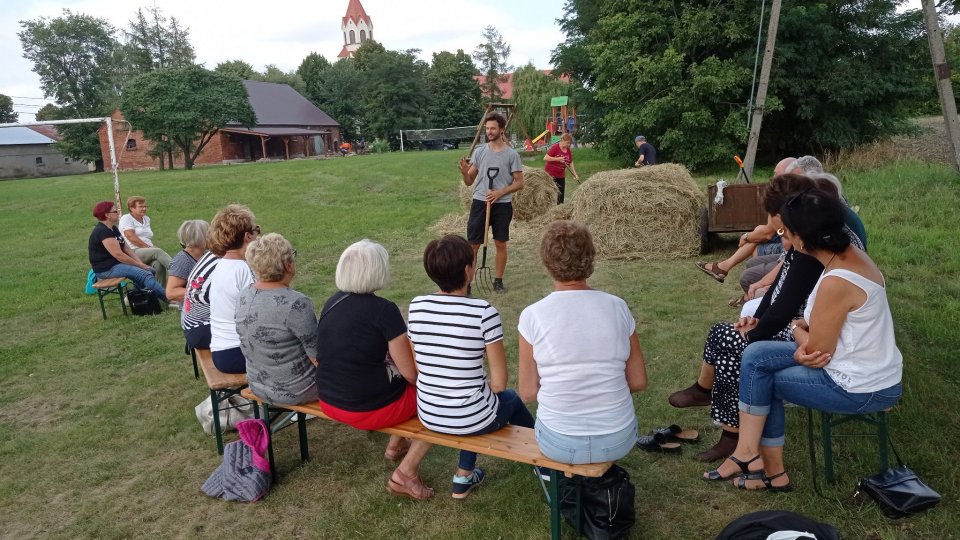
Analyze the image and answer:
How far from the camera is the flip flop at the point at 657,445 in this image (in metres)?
3.71

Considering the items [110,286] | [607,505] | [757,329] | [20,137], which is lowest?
[607,505]

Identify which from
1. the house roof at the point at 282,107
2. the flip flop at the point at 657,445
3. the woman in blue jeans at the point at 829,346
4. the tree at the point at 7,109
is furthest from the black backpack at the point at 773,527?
the tree at the point at 7,109

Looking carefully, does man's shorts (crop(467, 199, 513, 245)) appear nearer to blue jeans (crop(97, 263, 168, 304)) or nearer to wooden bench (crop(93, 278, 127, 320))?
blue jeans (crop(97, 263, 168, 304))

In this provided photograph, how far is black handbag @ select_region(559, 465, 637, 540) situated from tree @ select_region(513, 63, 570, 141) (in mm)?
38154

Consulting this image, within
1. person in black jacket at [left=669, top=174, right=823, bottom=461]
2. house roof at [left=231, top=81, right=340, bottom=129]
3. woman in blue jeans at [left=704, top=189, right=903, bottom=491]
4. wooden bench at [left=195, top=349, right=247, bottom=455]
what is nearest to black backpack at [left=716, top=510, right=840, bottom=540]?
woman in blue jeans at [left=704, top=189, right=903, bottom=491]

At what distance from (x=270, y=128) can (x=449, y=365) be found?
51358 millimetres

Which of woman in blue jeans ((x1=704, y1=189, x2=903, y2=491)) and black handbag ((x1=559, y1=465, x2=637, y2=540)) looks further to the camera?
black handbag ((x1=559, y1=465, x2=637, y2=540))

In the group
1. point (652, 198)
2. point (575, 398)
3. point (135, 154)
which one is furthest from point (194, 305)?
point (135, 154)

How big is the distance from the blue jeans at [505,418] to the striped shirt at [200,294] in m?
2.10

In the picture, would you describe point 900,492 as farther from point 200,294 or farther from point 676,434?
point 200,294

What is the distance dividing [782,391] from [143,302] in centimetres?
692

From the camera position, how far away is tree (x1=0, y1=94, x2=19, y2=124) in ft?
237

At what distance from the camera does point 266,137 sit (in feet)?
160

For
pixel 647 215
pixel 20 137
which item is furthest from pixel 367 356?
pixel 20 137
